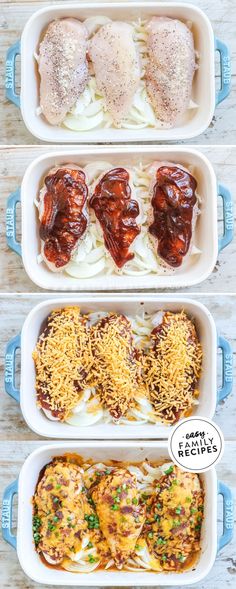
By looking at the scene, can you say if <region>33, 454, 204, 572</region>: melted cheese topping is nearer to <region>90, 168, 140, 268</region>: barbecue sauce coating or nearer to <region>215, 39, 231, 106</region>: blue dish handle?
<region>90, 168, 140, 268</region>: barbecue sauce coating

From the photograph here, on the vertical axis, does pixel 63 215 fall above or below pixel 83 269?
above

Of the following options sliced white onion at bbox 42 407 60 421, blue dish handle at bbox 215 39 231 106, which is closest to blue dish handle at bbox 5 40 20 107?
blue dish handle at bbox 215 39 231 106

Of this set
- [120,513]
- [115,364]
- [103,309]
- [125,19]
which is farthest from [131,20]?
[120,513]

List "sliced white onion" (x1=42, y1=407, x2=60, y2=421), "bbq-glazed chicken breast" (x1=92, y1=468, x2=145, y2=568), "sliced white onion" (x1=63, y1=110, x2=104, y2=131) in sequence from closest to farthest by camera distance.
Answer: "bbq-glazed chicken breast" (x1=92, y1=468, x2=145, y2=568)
"sliced white onion" (x1=42, y1=407, x2=60, y2=421)
"sliced white onion" (x1=63, y1=110, x2=104, y2=131)

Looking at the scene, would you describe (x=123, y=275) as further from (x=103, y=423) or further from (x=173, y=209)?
(x=103, y=423)

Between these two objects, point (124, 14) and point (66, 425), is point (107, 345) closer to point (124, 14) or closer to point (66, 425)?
point (66, 425)
